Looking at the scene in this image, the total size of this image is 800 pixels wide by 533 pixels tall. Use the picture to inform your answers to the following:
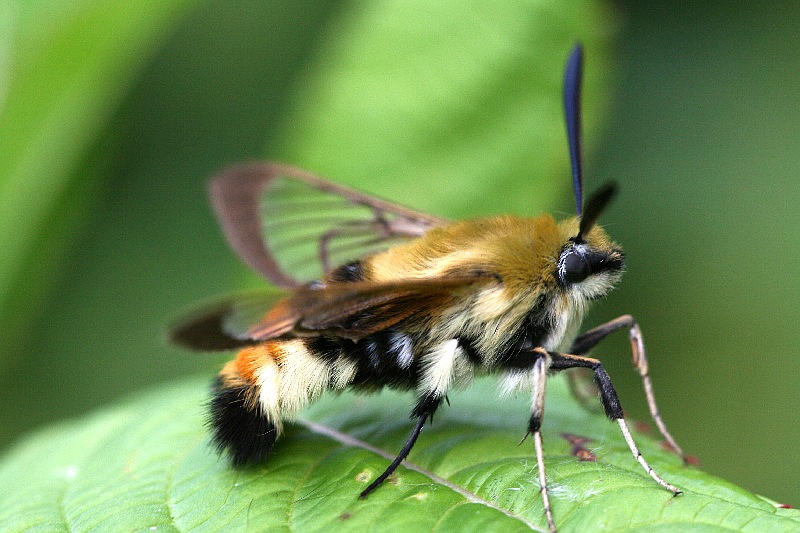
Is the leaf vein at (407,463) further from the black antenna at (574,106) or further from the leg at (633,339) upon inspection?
the black antenna at (574,106)

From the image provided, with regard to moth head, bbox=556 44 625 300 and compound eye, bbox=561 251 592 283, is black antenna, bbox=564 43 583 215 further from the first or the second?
compound eye, bbox=561 251 592 283

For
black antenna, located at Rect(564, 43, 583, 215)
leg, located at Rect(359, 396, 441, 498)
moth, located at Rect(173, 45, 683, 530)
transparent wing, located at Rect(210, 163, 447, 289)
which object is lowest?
leg, located at Rect(359, 396, 441, 498)

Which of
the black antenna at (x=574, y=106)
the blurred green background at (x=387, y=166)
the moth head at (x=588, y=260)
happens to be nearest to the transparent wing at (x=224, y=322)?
the moth head at (x=588, y=260)

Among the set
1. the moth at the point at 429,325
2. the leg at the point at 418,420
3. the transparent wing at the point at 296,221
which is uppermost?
the transparent wing at the point at 296,221

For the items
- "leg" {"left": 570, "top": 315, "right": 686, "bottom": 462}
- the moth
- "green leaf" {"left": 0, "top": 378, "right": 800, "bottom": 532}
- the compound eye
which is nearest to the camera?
"green leaf" {"left": 0, "top": 378, "right": 800, "bottom": 532}

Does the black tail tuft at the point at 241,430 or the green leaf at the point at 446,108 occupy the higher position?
the green leaf at the point at 446,108

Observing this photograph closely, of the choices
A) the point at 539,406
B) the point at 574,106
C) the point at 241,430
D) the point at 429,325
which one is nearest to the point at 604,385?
the point at 539,406

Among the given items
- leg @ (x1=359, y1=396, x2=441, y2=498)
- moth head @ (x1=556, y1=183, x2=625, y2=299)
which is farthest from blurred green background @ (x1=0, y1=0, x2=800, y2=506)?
leg @ (x1=359, y1=396, x2=441, y2=498)

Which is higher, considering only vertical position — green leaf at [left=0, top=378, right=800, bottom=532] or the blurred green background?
the blurred green background
